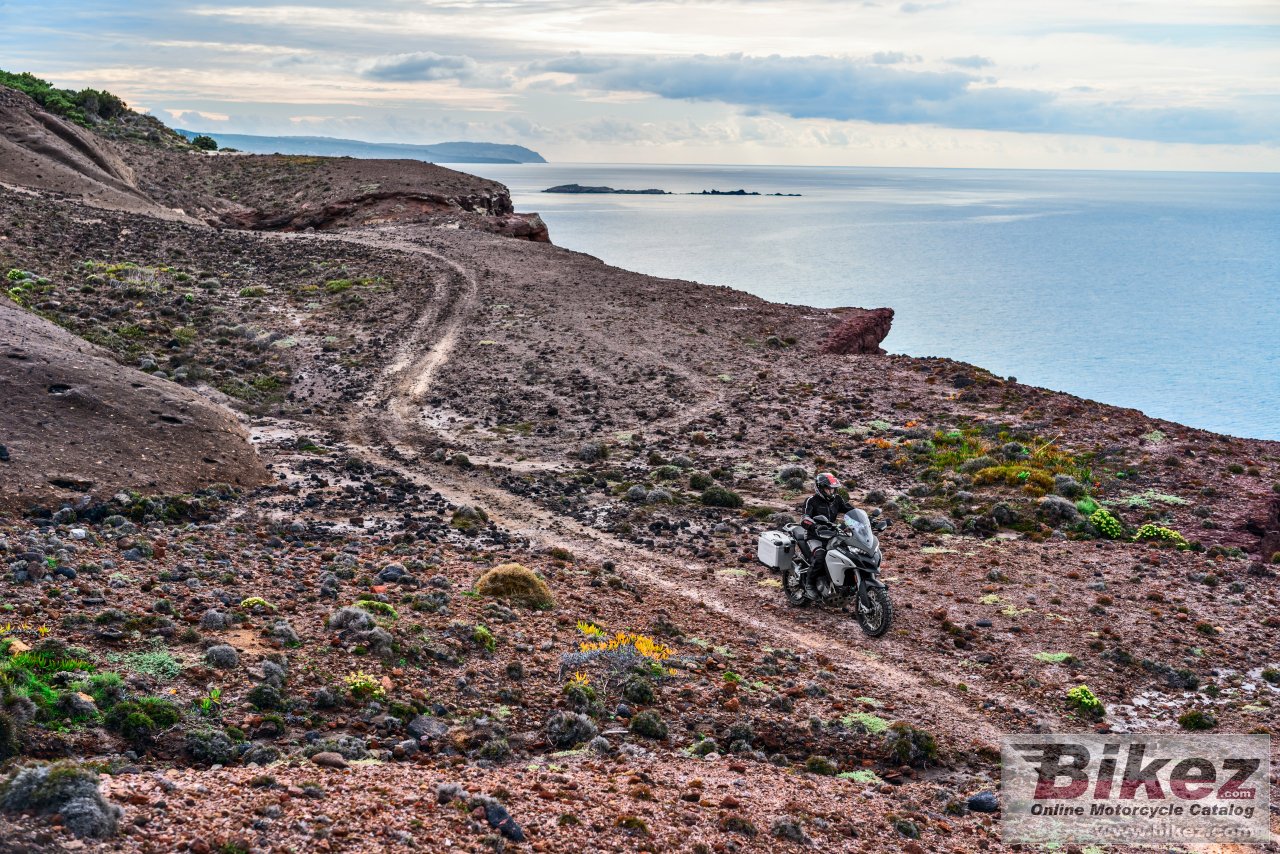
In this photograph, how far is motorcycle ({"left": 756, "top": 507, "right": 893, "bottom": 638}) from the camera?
580 inches

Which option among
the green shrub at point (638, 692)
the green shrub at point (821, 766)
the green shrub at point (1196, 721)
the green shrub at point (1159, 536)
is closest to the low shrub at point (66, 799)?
the green shrub at point (638, 692)

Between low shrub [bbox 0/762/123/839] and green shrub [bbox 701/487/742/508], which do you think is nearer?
low shrub [bbox 0/762/123/839]

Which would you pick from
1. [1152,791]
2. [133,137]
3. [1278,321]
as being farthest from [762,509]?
[1278,321]

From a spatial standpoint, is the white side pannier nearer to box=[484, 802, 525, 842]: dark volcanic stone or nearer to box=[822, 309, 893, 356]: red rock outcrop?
box=[484, 802, 525, 842]: dark volcanic stone

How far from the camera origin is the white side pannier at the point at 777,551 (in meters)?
16.0

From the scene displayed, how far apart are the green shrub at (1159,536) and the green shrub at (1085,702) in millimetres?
7295

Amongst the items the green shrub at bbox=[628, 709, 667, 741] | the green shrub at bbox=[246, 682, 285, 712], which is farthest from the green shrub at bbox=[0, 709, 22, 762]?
the green shrub at bbox=[628, 709, 667, 741]

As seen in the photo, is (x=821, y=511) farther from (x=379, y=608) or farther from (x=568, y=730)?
(x=379, y=608)

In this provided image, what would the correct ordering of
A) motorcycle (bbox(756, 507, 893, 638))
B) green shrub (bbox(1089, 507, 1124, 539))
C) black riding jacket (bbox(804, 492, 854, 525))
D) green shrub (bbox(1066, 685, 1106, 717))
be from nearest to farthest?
green shrub (bbox(1066, 685, 1106, 717)), motorcycle (bbox(756, 507, 893, 638)), black riding jacket (bbox(804, 492, 854, 525)), green shrub (bbox(1089, 507, 1124, 539))

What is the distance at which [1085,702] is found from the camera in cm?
1264

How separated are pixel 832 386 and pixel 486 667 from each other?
20.7m

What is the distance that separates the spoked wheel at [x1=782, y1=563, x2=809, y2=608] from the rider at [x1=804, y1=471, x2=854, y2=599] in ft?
0.35

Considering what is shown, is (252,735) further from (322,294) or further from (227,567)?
(322,294)

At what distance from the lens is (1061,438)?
25.2 meters
